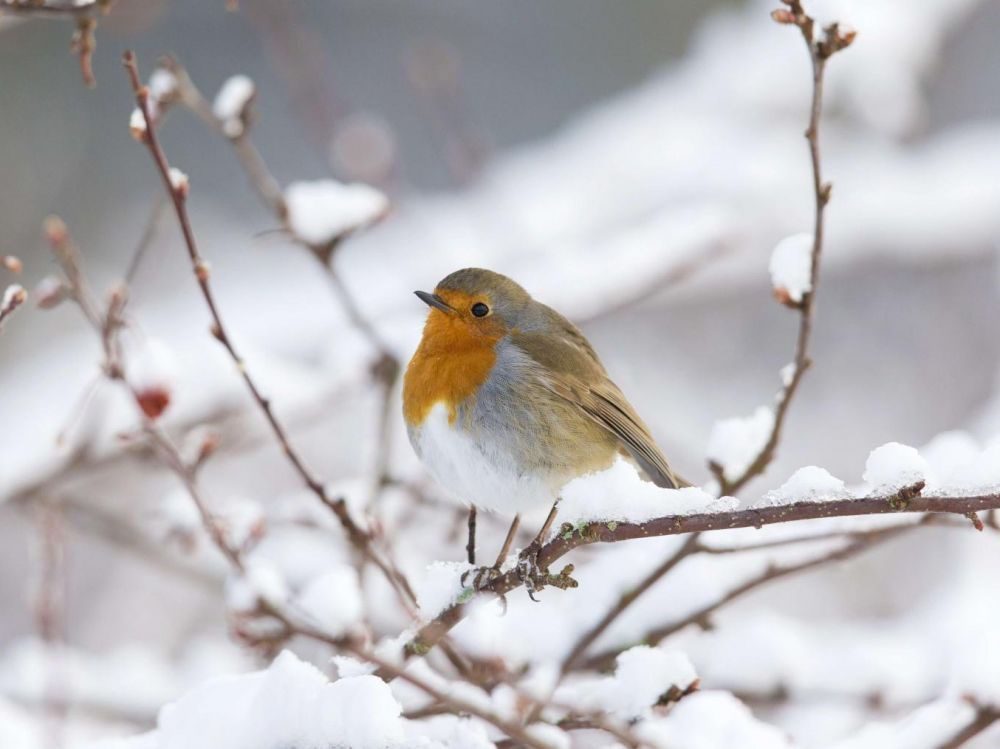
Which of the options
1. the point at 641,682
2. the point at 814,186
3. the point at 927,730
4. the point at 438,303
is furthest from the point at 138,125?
the point at 927,730

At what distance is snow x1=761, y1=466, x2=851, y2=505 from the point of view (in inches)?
48.5

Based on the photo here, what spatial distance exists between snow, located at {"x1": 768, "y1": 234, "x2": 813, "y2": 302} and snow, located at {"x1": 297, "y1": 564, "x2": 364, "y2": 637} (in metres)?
0.82

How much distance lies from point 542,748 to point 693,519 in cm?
32

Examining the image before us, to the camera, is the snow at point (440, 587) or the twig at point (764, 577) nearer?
the snow at point (440, 587)

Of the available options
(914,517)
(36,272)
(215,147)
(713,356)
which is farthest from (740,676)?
(215,147)

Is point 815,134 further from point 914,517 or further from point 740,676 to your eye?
point 740,676

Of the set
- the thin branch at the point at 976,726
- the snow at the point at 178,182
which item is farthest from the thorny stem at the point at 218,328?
the thin branch at the point at 976,726

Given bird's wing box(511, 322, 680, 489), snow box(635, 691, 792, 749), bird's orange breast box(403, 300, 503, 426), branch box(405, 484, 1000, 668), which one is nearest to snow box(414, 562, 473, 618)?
branch box(405, 484, 1000, 668)

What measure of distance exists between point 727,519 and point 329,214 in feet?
3.54

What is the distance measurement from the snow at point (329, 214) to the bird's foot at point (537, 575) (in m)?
0.75

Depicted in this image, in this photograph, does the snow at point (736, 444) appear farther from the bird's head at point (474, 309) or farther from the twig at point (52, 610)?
the twig at point (52, 610)

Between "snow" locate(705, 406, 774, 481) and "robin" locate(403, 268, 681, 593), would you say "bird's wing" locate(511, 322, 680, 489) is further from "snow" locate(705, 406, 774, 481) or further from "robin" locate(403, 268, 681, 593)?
"snow" locate(705, 406, 774, 481)

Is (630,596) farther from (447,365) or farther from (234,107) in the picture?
(234,107)

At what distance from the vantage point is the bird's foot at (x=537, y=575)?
4.70 feet
